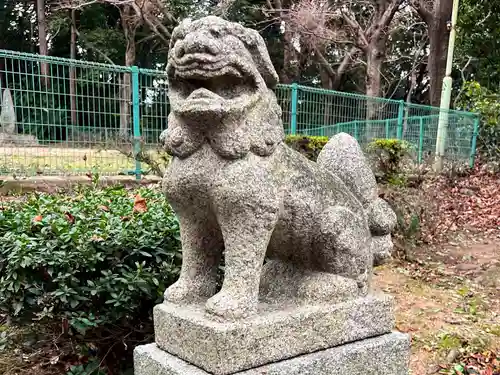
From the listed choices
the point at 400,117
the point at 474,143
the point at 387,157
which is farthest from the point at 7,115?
the point at 474,143

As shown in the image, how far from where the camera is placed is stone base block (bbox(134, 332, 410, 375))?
1787 millimetres

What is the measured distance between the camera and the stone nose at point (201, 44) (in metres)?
1.63

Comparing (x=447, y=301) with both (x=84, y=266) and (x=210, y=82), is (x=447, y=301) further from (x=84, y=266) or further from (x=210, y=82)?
(x=210, y=82)

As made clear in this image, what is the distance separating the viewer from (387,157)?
615 centimetres

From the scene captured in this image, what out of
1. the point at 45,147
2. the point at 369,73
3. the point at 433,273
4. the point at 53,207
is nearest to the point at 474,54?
the point at 369,73

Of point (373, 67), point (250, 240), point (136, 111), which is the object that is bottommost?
point (250, 240)

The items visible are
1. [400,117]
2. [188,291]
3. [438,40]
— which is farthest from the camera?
[438,40]

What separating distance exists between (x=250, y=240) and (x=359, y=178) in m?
0.73

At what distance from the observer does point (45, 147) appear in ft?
19.9

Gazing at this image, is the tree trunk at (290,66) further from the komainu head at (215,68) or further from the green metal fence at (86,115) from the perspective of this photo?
the komainu head at (215,68)

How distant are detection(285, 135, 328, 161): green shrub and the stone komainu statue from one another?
3.72 metres

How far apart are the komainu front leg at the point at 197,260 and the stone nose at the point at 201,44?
59 centimetres

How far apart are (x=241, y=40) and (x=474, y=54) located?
14.0 meters

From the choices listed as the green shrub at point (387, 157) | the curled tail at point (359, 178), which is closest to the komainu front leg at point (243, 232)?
the curled tail at point (359, 178)
